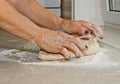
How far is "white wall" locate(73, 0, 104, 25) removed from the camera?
4.79ft

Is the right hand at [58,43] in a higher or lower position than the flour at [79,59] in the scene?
higher

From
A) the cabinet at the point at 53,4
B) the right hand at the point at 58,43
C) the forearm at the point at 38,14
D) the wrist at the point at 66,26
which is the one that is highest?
the cabinet at the point at 53,4

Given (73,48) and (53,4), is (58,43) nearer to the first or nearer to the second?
(73,48)

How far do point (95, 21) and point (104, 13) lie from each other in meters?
0.08

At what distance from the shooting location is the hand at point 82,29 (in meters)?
0.88

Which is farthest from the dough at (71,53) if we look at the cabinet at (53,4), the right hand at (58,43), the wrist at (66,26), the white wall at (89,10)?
the cabinet at (53,4)

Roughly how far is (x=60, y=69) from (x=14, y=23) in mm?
201

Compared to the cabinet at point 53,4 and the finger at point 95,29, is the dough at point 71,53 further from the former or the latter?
the cabinet at point 53,4

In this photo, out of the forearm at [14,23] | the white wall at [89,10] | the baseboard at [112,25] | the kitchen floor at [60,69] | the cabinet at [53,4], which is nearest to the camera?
the kitchen floor at [60,69]

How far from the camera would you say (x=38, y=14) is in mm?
975

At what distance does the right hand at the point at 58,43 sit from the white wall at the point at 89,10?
0.79 meters

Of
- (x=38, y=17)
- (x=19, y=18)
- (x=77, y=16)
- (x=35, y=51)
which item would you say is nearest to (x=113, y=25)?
(x=77, y=16)

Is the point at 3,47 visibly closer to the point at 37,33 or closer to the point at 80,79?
the point at 37,33

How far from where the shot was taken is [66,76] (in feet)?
1.78
